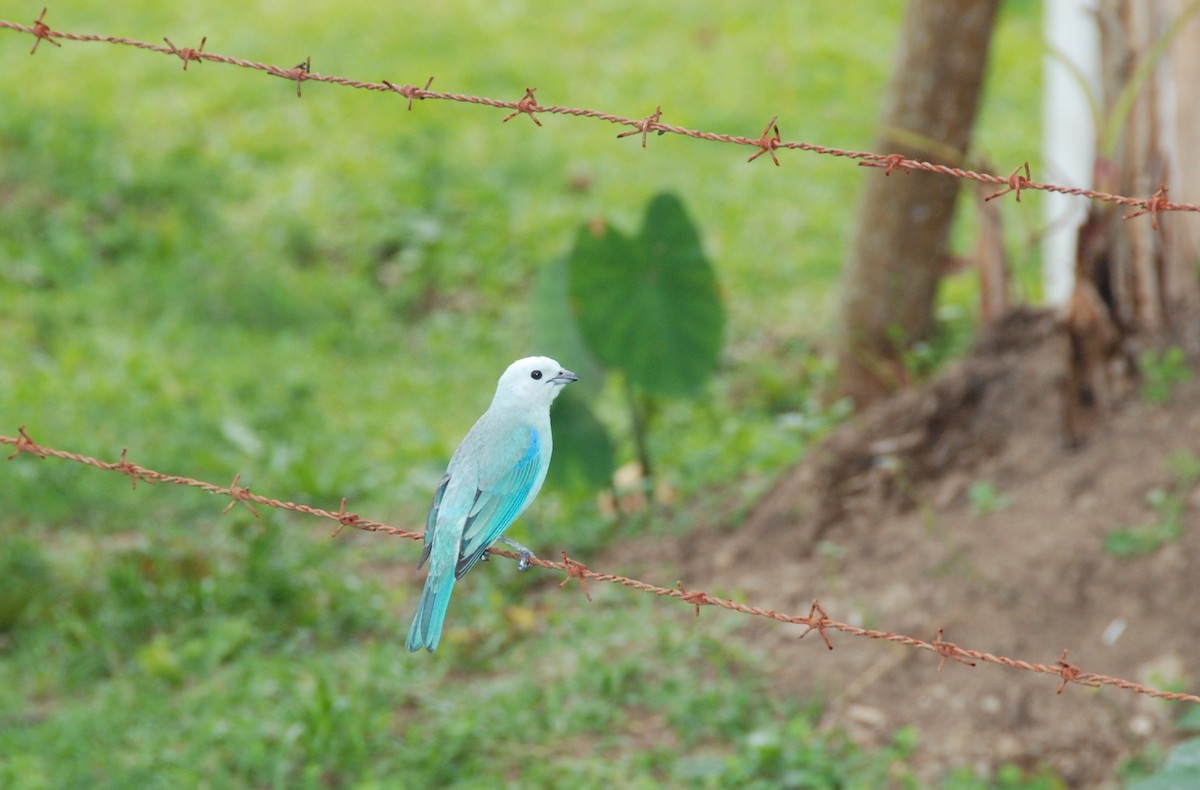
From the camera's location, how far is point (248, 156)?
33.7 feet

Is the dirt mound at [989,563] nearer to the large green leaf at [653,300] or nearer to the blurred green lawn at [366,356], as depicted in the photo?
the blurred green lawn at [366,356]

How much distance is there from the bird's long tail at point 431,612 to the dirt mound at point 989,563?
245cm

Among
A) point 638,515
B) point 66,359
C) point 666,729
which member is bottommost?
point 666,729

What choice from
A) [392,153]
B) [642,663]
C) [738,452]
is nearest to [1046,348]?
[738,452]

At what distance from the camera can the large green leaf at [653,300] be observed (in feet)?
20.1

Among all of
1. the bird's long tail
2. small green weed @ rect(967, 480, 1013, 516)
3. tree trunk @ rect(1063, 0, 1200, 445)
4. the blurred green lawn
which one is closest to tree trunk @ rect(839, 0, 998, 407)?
the blurred green lawn

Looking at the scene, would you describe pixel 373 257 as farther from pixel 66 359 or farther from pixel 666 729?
pixel 666 729

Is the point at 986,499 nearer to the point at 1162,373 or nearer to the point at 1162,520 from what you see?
the point at 1162,520

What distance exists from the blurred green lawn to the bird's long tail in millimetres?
2035

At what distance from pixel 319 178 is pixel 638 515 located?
4431 millimetres

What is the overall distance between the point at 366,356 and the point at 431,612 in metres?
5.77

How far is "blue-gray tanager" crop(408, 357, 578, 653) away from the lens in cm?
306

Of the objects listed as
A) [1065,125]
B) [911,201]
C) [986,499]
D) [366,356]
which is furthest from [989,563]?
[366,356]

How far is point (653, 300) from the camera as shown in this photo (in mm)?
6305
